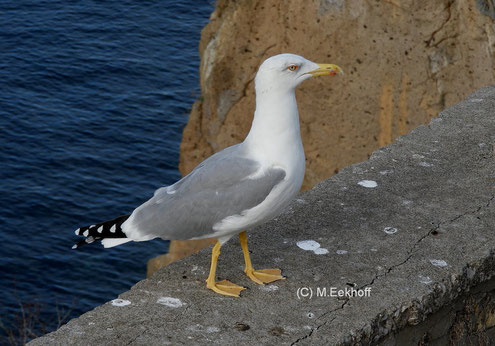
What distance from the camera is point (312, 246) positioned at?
4496mm

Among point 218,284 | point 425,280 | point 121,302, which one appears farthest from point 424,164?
point 121,302

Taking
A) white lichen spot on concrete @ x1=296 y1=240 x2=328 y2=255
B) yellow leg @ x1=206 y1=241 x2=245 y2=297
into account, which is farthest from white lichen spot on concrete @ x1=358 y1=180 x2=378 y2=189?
yellow leg @ x1=206 y1=241 x2=245 y2=297

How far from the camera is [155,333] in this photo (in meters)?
3.77

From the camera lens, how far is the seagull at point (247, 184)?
404 centimetres

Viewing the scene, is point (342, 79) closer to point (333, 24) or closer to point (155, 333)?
point (333, 24)

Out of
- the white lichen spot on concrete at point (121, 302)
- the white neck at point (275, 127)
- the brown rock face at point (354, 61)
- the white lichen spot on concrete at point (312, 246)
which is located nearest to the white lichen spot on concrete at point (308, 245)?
the white lichen spot on concrete at point (312, 246)

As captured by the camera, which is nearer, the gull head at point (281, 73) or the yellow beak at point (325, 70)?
the gull head at point (281, 73)

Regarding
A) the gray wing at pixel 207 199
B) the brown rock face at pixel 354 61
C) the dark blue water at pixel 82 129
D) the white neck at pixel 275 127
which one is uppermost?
the white neck at pixel 275 127

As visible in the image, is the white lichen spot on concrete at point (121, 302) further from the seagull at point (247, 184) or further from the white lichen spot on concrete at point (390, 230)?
the white lichen spot on concrete at point (390, 230)

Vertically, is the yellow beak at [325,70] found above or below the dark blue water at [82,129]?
above

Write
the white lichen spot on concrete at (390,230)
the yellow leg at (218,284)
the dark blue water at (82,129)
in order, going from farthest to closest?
the dark blue water at (82,129) < the white lichen spot on concrete at (390,230) < the yellow leg at (218,284)

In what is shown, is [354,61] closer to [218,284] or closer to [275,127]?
[275,127]

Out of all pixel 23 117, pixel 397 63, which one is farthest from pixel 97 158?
pixel 397 63

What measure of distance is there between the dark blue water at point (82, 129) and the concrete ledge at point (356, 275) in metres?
11.0
